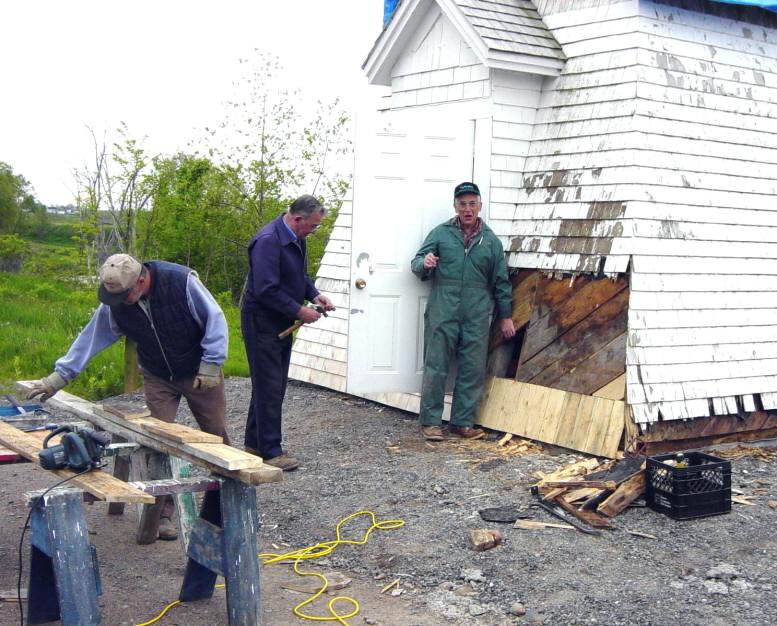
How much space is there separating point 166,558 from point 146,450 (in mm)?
828

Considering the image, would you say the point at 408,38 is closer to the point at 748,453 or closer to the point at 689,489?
the point at 748,453

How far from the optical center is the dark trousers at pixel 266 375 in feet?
23.7

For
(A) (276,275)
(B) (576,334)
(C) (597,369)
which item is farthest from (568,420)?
(A) (276,275)

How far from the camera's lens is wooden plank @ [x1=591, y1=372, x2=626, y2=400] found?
7.31 m

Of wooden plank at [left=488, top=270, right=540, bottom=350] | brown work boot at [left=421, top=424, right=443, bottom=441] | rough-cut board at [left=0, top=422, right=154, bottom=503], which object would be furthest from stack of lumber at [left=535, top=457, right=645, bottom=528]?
rough-cut board at [left=0, top=422, right=154, bottom=503]

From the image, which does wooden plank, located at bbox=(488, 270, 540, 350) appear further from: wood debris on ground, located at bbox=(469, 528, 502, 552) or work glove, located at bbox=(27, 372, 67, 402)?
work glove, located at bbox=(27, 372, 67, 402)

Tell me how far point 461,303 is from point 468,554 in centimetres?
284

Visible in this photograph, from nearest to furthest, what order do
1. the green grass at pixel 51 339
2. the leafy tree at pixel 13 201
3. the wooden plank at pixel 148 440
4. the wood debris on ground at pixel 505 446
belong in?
the wooden plank at pixel 148 440 < the wood debris on ground at pixel 505 446 < the green grass at pixel 51 339 < the leafy tree at pixel 13 201

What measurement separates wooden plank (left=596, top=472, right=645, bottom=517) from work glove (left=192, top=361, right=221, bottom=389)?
265cm

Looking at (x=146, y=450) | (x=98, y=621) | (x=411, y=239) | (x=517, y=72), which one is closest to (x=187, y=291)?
(x=146, y=450)

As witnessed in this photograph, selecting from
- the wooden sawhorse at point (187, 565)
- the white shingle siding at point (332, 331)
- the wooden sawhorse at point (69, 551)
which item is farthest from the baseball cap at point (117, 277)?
the white shingle siding at point (332, 331)

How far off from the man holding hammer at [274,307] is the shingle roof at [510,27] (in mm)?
2444

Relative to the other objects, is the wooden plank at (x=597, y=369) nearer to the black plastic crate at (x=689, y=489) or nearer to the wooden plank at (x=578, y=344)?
the wooden plank at (x=578, y=344)

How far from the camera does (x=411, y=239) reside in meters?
8.29
